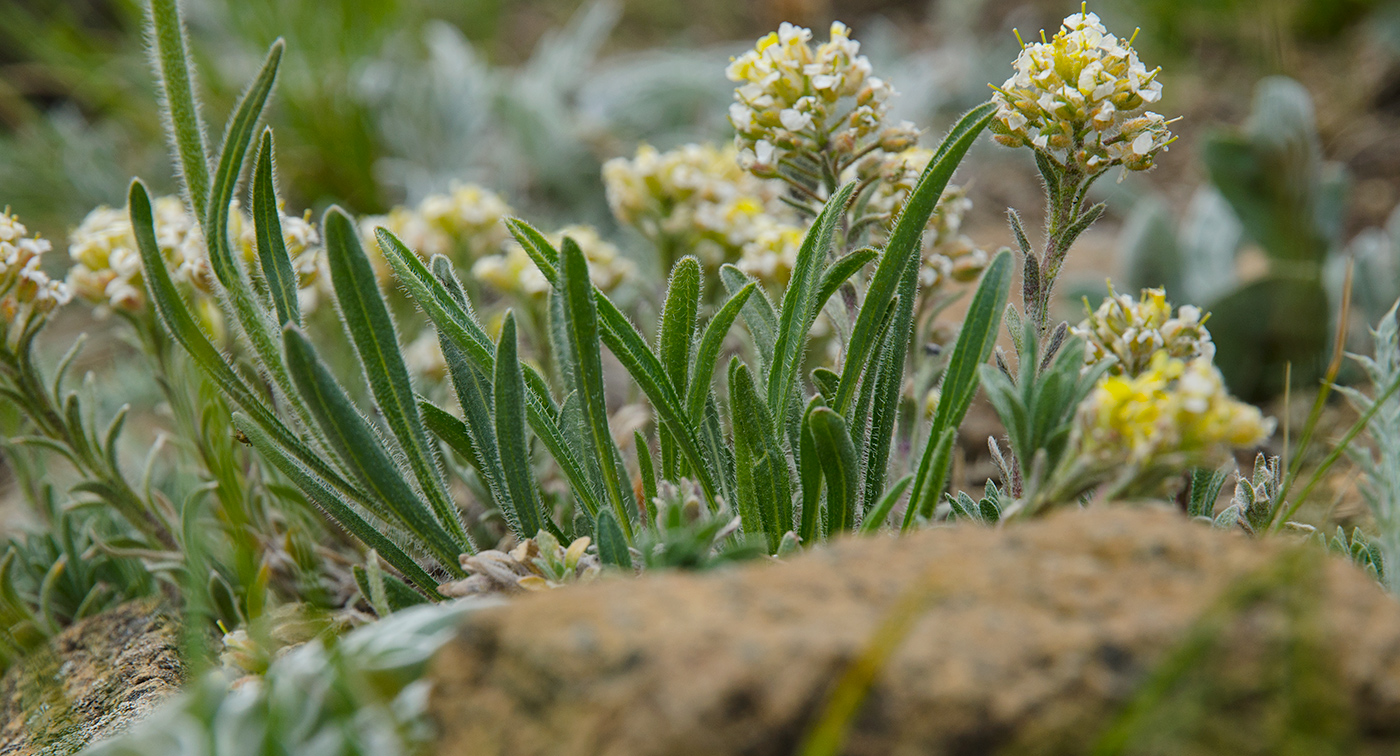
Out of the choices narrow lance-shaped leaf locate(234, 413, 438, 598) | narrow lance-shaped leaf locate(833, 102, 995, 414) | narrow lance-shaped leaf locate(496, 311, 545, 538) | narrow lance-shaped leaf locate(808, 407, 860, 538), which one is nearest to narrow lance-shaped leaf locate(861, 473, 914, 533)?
narrow lance-shaped leaf locate(808, 407, 860, 538)

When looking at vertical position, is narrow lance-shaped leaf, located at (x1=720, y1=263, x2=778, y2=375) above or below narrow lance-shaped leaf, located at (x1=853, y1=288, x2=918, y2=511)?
above

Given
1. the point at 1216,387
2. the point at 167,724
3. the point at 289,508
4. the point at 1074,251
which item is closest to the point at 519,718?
the point at 167,724

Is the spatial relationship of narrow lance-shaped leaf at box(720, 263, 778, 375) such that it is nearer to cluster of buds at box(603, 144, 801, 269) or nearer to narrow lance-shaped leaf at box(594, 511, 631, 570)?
narrow lance-shaped leaf at box(594, 511, 631, 570)

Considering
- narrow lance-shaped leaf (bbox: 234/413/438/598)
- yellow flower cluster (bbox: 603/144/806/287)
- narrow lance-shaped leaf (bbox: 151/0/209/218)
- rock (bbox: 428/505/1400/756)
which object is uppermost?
narrow lance-shaped leaf (bbox: 151/0/209/218)

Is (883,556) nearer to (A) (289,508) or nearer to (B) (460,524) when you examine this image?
(B) (460,524)

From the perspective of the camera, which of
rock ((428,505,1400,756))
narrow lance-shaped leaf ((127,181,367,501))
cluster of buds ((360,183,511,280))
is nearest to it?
rock ((428,505,1400,756))
